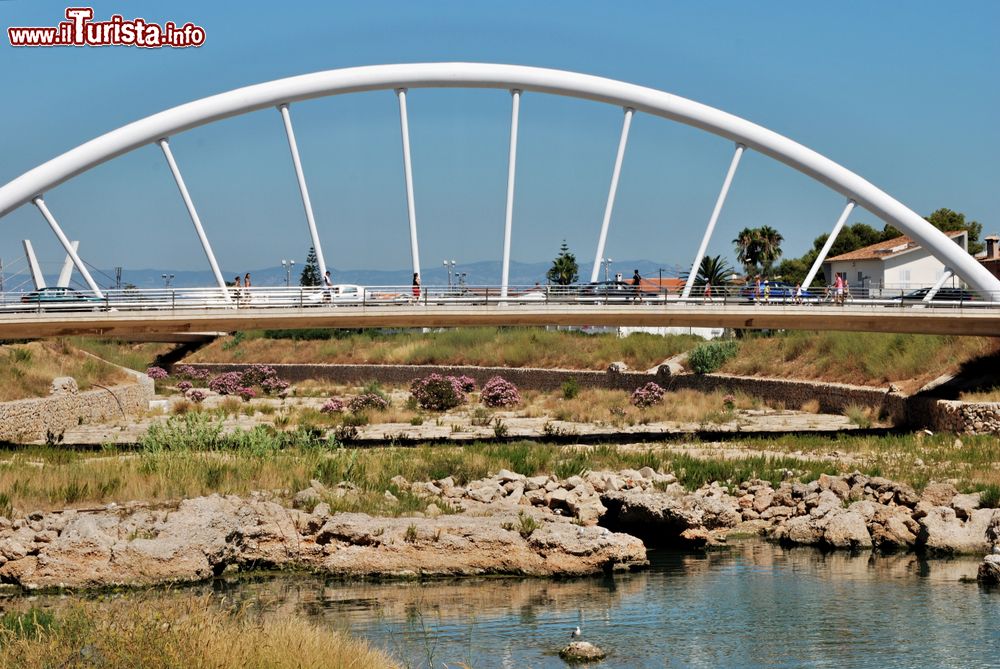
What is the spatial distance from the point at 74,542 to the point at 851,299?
28.5 meters

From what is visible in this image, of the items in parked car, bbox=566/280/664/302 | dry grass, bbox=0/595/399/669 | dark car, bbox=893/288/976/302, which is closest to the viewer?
dry grass, bbox=0/595/399/669

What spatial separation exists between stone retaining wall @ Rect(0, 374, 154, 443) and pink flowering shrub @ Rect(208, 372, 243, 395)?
8.50 meters

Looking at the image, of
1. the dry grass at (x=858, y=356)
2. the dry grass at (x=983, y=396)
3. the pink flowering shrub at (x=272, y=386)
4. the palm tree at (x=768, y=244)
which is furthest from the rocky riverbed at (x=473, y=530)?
the palm tree at (x=768, y=244)

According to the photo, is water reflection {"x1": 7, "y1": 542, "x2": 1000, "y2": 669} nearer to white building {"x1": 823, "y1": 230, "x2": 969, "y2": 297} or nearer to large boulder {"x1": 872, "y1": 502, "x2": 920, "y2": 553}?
large boulder {"x1": 872, "y1": 502, "x2": 920, "y2": 553}

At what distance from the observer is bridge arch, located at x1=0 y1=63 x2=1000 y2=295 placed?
142 feet

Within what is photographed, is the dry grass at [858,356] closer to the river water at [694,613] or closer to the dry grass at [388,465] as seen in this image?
the dry grass at [388,465]

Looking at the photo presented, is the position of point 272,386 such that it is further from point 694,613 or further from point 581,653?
point 581,653

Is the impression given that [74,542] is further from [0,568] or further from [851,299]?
[851,299]

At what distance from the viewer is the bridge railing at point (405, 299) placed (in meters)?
38.7

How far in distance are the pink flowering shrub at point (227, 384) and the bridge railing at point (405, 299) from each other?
24012 mm

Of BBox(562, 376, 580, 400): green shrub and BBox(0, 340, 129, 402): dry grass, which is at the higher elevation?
BBox(0, 340, 129, 402): dry grass

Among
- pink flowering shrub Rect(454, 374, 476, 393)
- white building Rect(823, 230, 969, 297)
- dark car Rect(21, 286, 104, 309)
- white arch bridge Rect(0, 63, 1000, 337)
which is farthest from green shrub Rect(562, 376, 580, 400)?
white building Rect(823, 230, 969, 297)

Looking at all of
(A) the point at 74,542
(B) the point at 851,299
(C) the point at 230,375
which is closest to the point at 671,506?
(A) the point at 74,542

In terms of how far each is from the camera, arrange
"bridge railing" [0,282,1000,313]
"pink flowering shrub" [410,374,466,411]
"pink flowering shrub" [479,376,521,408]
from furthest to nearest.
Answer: "pink flowering shrub" [479,376,521,408] < "pink flowering shrub" [410,374,466,411] < "bridge railing" [0,282,1000,313]
